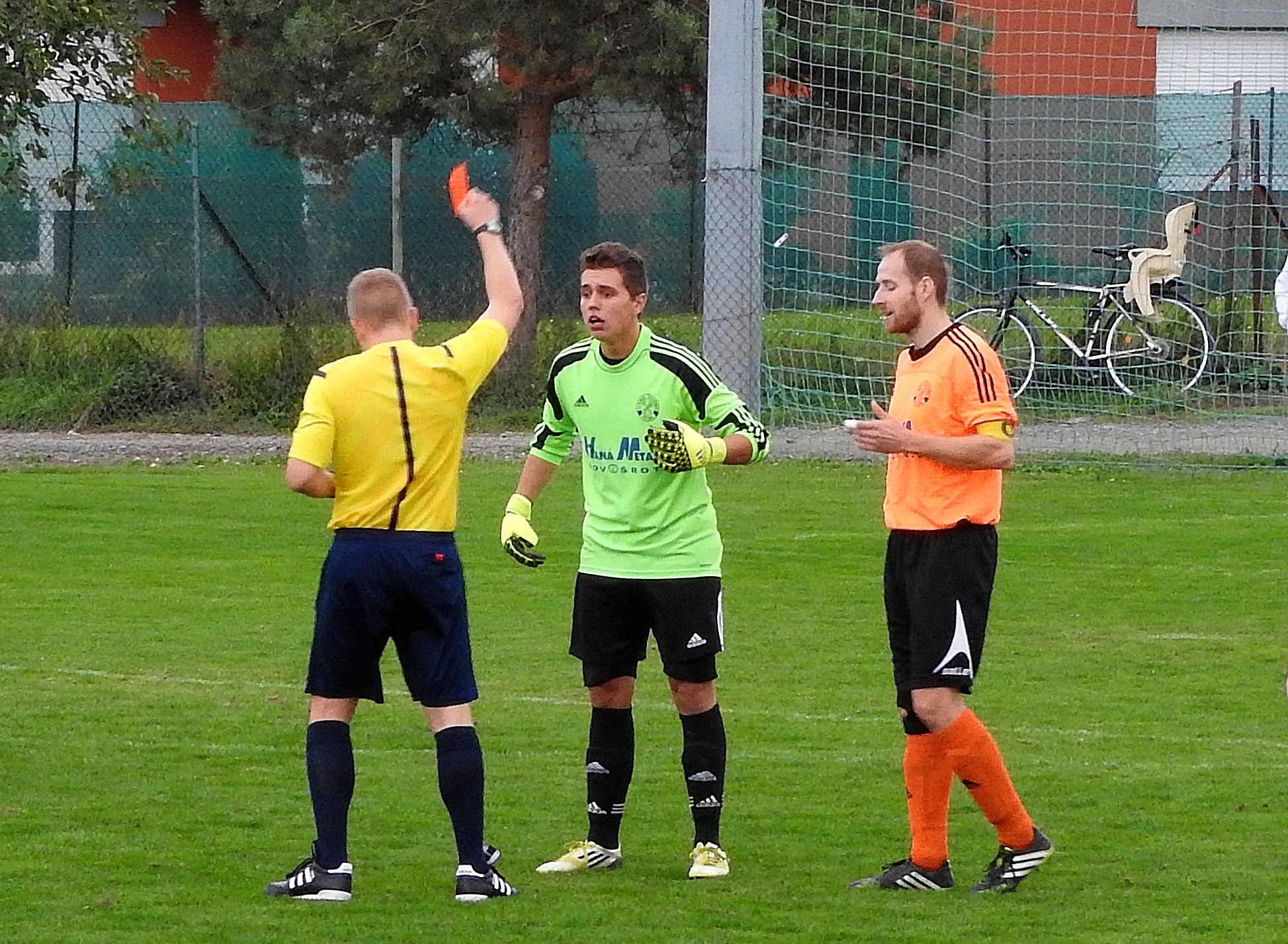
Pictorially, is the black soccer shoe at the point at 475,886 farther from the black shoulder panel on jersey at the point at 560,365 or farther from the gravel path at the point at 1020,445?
the gravel path at the point at 1020,445

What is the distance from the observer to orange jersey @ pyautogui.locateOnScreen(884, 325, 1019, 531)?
564 centimetres

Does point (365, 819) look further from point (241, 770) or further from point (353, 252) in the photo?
point (353, 252)

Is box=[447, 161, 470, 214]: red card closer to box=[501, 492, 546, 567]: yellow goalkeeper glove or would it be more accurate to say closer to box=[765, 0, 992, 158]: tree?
box=[501, 492, 546, 567]: yellow goalkeeper glove

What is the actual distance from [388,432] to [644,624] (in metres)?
0.98

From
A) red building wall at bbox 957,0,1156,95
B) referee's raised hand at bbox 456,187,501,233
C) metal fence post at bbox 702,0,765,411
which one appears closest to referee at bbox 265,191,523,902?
referee's raised hand at bbox 456,187,501,233

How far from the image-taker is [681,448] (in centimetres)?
573

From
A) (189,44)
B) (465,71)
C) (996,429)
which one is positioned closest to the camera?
(996,429)

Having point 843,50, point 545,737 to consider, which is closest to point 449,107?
point 843,50

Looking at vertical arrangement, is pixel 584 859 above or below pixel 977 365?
below

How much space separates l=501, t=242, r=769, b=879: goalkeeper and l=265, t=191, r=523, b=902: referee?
1.31 feet

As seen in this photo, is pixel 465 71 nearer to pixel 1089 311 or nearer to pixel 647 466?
pixel 1089 311

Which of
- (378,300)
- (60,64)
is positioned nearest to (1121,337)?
(60,64)

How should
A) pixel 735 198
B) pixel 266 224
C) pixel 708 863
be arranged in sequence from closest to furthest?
pixel 708 863
pixel 735 198
pixel 266 224

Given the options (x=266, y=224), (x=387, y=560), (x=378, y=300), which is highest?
(x=266, y=224)
